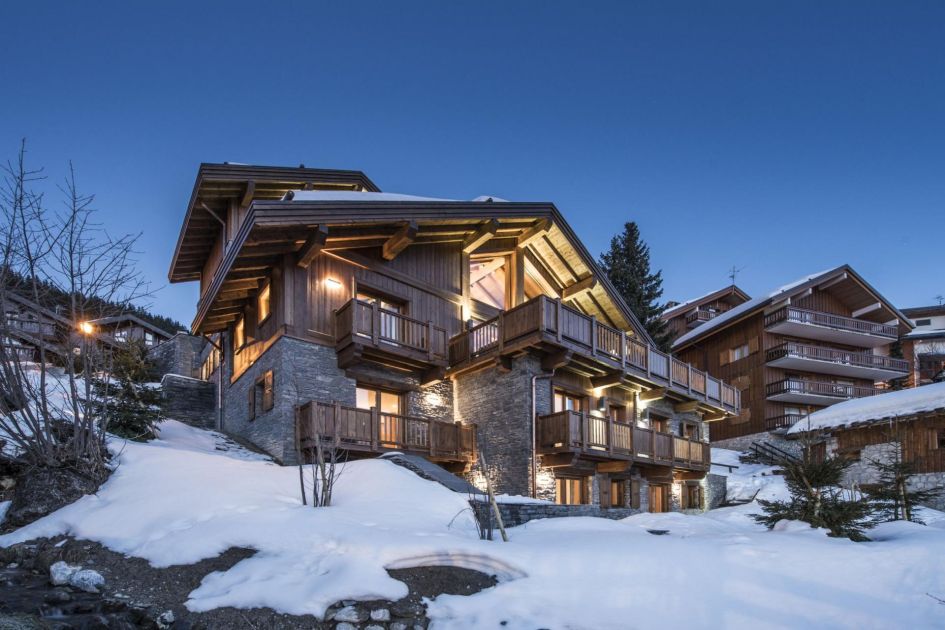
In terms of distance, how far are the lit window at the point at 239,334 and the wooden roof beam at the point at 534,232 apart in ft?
30.1

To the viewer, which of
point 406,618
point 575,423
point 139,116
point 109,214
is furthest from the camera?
point 139,116

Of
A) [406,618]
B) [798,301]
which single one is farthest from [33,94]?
[798,301]

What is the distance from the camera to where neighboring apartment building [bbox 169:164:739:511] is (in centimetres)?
1561

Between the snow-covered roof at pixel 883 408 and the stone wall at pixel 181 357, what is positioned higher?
the stone wall at pixel 181 357

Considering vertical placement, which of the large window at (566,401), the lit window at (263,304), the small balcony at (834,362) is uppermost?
the lit window at (263,304)

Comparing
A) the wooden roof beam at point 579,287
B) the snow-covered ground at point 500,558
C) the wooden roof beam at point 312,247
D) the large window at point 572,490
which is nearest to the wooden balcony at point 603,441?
the large window at point 572,490

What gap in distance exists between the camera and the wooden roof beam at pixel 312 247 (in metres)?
15.1

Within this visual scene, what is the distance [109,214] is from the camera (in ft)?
35.0

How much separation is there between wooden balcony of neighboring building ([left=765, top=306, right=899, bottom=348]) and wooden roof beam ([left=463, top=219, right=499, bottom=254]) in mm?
20944

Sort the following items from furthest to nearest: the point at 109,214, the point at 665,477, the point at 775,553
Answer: the point at 665,477 < the point at 109,214 < the point at 775,553

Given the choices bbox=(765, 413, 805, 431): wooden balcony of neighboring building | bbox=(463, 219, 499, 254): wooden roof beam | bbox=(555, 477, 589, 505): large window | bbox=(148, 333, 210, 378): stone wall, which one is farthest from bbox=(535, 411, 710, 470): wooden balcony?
bbox=(148, 333, 210, 378): stone wall

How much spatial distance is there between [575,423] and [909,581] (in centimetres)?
876

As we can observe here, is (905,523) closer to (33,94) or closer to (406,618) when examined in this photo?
(406,618)

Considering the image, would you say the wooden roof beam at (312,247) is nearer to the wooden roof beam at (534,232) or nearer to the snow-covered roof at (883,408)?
the wooden roof beam at (534,232)
